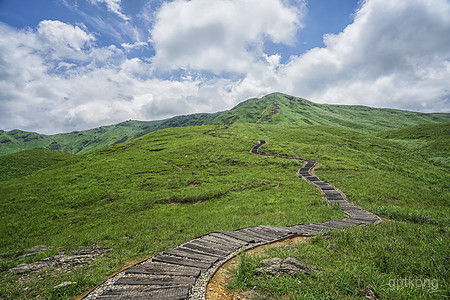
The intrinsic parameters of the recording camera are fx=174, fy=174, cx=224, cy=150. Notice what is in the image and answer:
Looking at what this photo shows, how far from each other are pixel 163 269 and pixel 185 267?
0.92 meters

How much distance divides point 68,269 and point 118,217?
38.8ft

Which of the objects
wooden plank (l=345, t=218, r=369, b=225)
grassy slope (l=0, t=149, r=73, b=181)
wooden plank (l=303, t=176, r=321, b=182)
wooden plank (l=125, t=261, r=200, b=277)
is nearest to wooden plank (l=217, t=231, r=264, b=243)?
wooden plank (l=125, t=261, r=200, b=277)

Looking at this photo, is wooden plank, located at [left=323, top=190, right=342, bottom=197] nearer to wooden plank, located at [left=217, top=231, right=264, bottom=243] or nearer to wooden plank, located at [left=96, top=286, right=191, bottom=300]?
wooden plank, located at [left=217, top=231, right=264, bottom=243]

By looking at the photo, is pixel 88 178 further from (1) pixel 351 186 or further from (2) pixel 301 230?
(1) pixel 351 186

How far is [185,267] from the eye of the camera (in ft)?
24.7

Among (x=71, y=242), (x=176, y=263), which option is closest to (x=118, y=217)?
(x=71, y=242)

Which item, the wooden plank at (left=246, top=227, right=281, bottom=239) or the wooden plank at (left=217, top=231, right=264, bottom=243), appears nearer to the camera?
the wooden plank at (left=217, top=231, right=264, bottom=243)

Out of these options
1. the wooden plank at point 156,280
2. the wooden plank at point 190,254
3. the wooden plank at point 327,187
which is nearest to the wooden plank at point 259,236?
the wooden plank at point 190,254

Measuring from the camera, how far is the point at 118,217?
20188 millimetres

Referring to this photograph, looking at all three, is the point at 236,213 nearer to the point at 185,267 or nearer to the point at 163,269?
the point at 185,267

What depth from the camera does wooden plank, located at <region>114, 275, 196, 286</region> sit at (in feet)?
21.1

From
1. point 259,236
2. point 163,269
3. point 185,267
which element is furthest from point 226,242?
point 163,269

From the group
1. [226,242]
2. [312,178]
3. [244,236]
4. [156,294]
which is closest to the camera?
[156,294]

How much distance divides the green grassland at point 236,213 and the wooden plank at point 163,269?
6.37 feet
